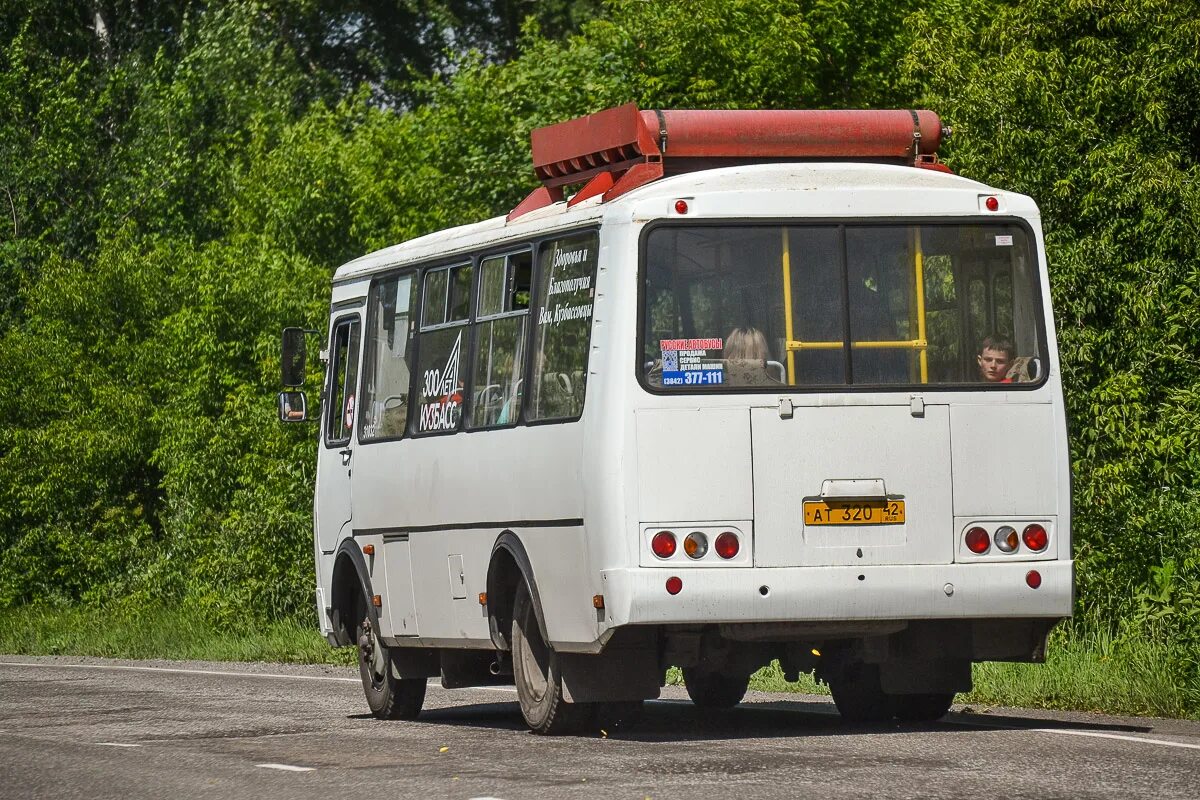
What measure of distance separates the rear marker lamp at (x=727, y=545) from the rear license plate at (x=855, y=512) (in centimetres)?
38

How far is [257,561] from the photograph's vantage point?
1144 inches

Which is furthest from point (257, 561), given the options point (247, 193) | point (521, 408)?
point (521, 408)

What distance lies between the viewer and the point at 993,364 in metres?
11.8

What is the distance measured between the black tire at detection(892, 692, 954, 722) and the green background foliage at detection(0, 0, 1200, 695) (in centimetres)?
179

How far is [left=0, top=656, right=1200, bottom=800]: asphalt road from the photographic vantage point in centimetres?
947

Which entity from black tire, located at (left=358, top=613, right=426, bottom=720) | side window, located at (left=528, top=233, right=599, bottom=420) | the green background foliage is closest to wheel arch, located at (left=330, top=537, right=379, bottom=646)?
black tire, located at (left=358, top=613, right=426, bottom=720)

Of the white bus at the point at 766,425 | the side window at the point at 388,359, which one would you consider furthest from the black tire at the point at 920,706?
the side window at the point at 388,359

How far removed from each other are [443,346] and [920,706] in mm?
3447

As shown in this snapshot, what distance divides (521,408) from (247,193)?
92.3 ft

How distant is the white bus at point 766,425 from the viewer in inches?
442

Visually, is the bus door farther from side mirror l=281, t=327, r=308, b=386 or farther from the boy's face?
the boy's face

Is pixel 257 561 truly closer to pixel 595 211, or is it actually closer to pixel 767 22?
pixel 767 22

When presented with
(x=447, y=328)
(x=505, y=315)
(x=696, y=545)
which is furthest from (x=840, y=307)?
(x=447, y=328)

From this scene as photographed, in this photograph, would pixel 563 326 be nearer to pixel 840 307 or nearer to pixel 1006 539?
pixel 840 307
